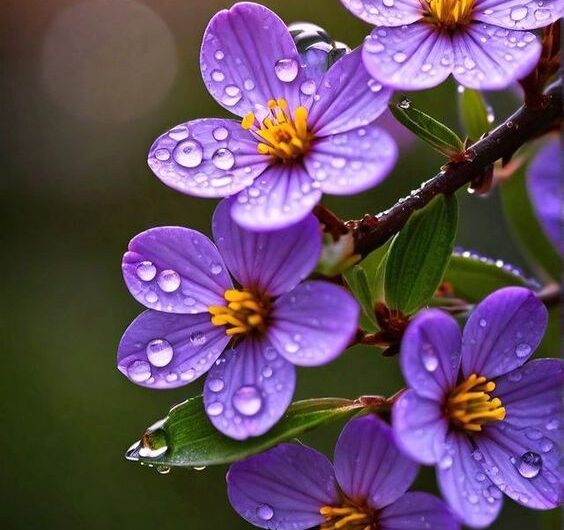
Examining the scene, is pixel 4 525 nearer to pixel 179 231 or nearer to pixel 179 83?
pixel 179 83

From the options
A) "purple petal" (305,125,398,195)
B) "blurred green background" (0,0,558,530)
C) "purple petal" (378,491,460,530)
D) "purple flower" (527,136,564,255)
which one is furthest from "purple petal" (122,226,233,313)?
"blurred green background" (0,0,558,530)

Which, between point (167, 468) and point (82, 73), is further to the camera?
point (82, 73)

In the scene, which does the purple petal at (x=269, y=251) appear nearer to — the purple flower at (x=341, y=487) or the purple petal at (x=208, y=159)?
the purple petal at (x=208, y=159)

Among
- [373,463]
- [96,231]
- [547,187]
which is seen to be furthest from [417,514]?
[96,231]

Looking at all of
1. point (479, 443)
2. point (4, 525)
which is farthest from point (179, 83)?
point (479, 443)

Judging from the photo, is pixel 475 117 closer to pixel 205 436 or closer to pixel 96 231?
pixel 205 436

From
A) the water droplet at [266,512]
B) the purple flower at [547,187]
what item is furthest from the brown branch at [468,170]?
the purple flower at [547,187]
